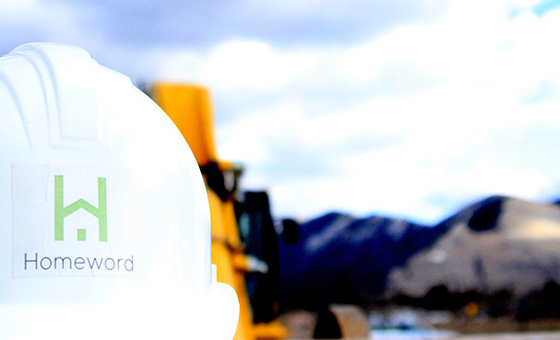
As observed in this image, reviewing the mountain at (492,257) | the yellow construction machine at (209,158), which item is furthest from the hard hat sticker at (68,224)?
the mountain at (492,257)

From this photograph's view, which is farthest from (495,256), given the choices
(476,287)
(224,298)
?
(224,298)

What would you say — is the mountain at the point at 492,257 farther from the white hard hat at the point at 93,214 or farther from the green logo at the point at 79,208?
the green logo at the point at 79,208

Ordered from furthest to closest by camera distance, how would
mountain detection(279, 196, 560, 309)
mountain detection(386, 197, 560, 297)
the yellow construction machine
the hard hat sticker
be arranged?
mountain detection(279, 196, 560, 309), mountain detection(386, 197, 560, 297), the yellow construction machine, the hard hat sticker

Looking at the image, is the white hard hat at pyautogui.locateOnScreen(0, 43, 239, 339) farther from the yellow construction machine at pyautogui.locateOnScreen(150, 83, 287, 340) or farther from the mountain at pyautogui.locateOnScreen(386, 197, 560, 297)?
the mountain at pyautogui.locateOnScreen(386, 197, 560, 297)

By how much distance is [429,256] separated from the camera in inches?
2440

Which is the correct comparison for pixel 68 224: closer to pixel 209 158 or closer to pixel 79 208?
pixel 79 208

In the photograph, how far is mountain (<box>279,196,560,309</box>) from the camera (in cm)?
5881

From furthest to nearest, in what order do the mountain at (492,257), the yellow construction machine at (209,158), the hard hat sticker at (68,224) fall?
1. the mountain at (492,257)
2. the yellow construction machine at (209,158)
3. the hard hat sticker at (68,224)

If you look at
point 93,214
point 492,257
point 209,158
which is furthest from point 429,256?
point 93,214

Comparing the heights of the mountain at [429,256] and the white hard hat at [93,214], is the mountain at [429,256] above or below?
below

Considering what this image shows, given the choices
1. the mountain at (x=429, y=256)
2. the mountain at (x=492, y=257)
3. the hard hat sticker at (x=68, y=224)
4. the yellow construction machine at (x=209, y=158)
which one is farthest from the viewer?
the mountain at (x=429, y=256)

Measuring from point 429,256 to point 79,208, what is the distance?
61.9 meters

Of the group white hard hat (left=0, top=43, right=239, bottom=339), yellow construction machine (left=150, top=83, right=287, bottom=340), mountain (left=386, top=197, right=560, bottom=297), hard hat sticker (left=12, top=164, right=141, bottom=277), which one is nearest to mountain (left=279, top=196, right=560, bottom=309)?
mountain (left=386, top=197, right=560, bottom=297)

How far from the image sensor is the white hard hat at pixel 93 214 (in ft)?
5.64
